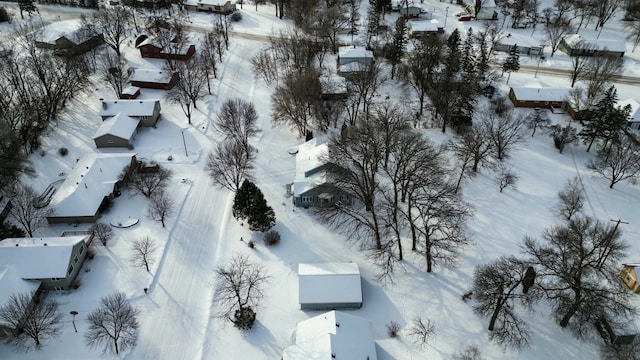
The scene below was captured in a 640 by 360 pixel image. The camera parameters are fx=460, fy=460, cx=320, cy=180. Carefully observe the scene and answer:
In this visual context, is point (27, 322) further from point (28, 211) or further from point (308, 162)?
point (308, 162)

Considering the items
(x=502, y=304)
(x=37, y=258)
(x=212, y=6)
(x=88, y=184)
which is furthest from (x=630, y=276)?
(x=212, y=6)

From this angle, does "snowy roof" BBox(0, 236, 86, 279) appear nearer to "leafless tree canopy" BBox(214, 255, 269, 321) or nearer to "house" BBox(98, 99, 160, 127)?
"leafless tree canopy" BBox(214, 255, 269, 321)

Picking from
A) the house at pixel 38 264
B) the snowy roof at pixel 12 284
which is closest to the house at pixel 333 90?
the house at pixel 38 264

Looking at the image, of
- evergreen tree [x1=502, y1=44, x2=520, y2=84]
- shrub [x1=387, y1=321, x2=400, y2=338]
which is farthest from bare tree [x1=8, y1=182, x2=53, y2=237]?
evergreen tree [x1=502, y1=44, x2=520, y2=84]

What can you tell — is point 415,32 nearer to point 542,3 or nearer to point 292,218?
point 542,3

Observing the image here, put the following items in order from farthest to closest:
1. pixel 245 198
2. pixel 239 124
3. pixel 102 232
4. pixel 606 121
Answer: pixel 239 124 → pixel 606 121 → pixel 245 198 → pixel 102 232

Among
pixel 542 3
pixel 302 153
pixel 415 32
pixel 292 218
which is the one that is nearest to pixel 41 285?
pixel 292 218
